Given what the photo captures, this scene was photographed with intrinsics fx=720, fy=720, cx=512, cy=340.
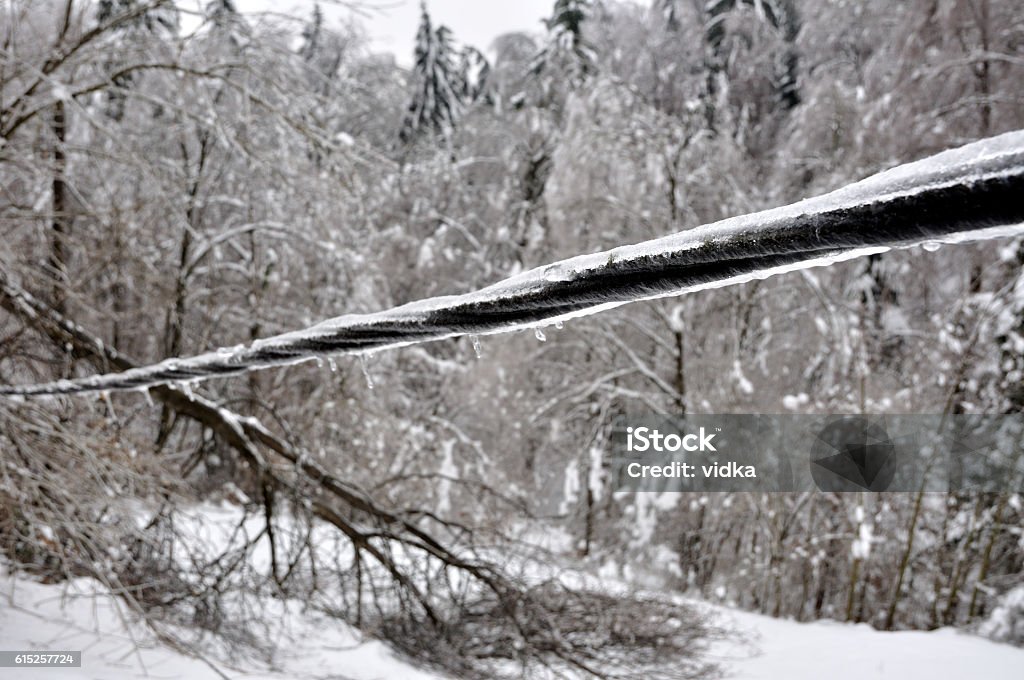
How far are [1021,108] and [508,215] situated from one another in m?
6.67

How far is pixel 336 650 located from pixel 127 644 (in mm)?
951

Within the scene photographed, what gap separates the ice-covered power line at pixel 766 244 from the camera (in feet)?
1.36

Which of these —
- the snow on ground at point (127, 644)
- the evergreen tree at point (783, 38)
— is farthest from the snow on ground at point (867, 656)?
the evergreen tree at point (783, 38)

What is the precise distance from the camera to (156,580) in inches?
125

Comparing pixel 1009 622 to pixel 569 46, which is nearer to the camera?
pixel 1009 622

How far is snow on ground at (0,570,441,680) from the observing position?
7.96 ft

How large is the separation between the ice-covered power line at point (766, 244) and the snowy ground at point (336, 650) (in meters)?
2.06

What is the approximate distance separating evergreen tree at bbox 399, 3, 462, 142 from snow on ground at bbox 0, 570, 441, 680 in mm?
10992

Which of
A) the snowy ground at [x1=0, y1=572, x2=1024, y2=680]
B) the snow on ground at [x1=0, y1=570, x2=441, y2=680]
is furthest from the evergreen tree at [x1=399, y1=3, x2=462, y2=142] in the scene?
the snow on ground at [x1=0, y1=570, x2=441, y2=680]

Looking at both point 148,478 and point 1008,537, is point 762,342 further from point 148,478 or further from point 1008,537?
point 148,478

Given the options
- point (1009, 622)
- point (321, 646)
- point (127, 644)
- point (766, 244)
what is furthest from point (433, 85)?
point (766, 244)

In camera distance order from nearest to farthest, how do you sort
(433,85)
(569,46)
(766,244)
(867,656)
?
(766,244) → (867,656) → (569,46) → (433,85)

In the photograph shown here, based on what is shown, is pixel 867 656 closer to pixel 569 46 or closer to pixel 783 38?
pixel 569 46

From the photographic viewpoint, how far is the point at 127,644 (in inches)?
108
